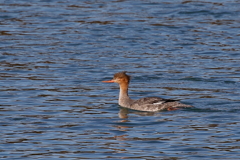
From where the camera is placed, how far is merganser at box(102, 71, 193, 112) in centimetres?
1359

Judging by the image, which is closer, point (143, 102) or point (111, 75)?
point (143, 102)

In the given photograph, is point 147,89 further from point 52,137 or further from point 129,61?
point 52,137

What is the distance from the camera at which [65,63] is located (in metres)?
18.5

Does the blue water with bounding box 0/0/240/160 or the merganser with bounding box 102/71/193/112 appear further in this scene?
the merganser with bounding box 102/71/193/112

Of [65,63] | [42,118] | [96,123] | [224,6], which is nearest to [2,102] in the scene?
[42,118]

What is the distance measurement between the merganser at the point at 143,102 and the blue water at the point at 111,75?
17 centimetres

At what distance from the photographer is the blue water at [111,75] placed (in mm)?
10820

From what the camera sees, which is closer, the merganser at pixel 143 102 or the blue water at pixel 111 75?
the blue water at pixel 111 75

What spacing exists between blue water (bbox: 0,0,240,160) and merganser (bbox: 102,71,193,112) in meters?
0.17

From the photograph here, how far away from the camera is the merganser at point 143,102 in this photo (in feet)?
44.6

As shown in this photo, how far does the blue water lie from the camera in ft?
35.5

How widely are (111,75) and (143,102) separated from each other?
11.2 ft

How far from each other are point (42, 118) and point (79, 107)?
130cm

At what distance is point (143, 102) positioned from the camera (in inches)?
544
